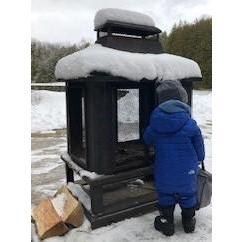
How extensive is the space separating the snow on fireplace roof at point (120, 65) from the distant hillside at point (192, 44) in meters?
4.41

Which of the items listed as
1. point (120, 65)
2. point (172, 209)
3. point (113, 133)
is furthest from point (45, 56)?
point (172, 209)

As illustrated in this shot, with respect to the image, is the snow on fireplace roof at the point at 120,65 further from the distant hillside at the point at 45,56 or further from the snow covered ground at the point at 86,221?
the snow covered ground at the point at 86,221

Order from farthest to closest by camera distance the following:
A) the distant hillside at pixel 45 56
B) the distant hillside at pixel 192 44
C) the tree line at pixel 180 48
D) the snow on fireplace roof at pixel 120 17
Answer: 1. the distant hillside at pixel 192 44
2. the snow on fireplace roof at pixel 120 17
3. the tree line at pixel 180 48
4. the distant hillside at pixel 45 56

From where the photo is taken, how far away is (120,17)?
3.25 meters

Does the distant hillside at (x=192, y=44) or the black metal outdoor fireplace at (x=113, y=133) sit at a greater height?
the distant hillside at (x=192, y=44)

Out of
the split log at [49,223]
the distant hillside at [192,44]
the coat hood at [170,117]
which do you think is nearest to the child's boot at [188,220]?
the coat hood at [170,117]

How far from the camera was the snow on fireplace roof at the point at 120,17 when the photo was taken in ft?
10.5

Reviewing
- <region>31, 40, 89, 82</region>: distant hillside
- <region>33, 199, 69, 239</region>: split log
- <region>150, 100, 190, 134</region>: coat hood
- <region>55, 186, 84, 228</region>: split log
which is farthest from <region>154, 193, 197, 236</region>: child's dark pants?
<region>31, 40, 89, 82</region>: distant hillside
